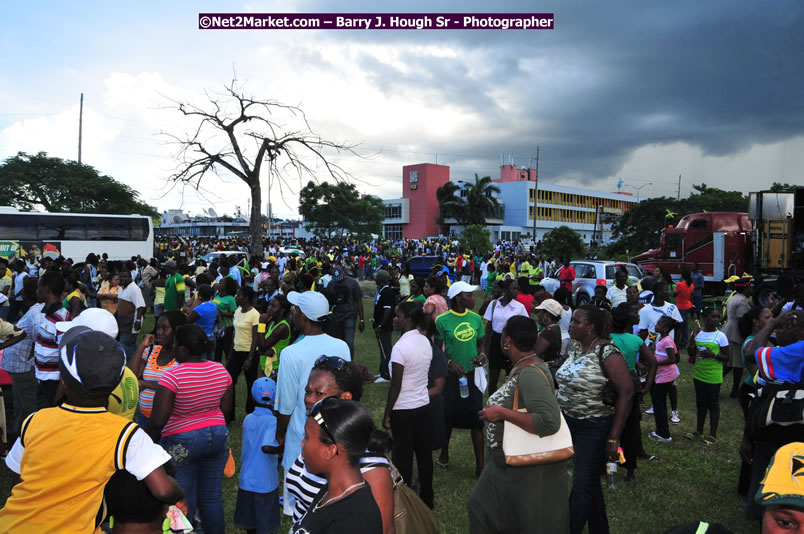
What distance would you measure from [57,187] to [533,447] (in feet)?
156

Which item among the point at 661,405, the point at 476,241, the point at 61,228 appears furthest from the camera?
the point at 476,241

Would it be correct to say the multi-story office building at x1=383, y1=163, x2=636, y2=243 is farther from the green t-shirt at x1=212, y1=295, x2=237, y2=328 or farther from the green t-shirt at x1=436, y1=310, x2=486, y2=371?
the green t-shirt at x1=436, y1=310, x2=486, y2=371

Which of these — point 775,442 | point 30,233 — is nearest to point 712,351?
point 775,442

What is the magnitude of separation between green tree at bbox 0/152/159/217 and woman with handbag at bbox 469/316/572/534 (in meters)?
45.4

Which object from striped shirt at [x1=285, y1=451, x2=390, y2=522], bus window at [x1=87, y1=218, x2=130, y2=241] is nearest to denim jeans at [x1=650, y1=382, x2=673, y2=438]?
striped shirt at [x1=285, y1=451, x2=390, y2=522]

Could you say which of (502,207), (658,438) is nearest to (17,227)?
(658,438)

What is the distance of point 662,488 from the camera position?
507 centimetres

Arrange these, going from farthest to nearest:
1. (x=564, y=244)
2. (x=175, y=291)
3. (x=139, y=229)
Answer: (x=564, y=244)
(x=139, y=229)
(x=175, y=291)

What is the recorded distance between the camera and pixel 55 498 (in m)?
2.01

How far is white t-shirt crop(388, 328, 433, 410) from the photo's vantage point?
4.16 m

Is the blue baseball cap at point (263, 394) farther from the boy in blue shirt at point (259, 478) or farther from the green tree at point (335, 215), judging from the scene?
the green tree at point (335, 215)

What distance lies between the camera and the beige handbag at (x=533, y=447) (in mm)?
2959

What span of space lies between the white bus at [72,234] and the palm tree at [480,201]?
43.0 m

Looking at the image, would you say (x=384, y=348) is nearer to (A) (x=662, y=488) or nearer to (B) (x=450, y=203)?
(A) (x=662, y=488)
